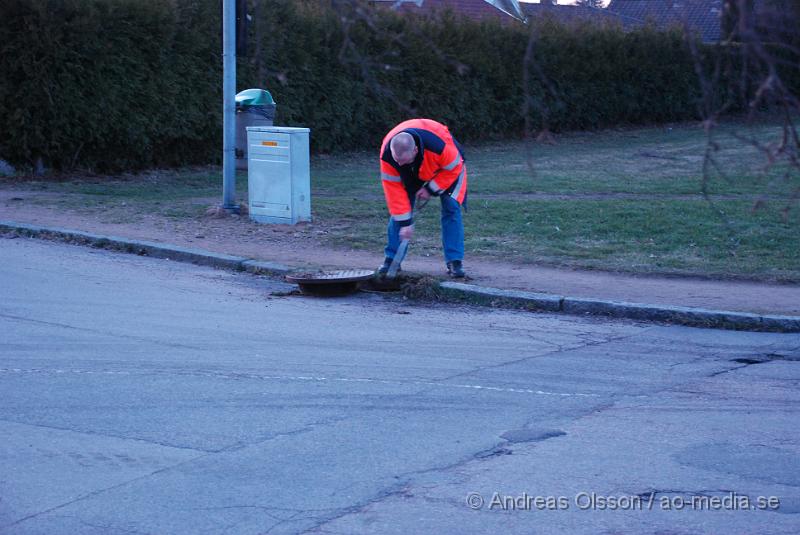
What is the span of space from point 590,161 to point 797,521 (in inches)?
775

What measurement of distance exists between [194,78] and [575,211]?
908cm

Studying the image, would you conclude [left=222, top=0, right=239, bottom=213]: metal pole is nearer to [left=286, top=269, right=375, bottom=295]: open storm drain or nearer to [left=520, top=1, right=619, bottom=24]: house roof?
[left=286, top=269, right=375, bottom=295]: open storm drain

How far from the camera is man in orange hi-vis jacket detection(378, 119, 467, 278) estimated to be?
413 inches

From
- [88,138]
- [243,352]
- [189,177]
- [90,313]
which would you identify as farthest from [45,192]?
[243,352]

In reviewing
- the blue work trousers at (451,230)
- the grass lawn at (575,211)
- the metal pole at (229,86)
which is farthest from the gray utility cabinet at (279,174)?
the blue work trousers at (451,230)

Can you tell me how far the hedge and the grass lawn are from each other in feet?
2.58

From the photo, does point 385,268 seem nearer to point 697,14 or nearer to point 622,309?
point 622,309

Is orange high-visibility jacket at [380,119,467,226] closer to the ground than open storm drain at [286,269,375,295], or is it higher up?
higher up

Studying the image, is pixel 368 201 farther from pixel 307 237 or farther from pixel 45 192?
pixel 45 192

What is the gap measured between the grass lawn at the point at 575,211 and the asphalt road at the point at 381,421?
5.42 feet

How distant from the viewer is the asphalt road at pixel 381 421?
492 cm

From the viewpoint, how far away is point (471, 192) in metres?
17.6

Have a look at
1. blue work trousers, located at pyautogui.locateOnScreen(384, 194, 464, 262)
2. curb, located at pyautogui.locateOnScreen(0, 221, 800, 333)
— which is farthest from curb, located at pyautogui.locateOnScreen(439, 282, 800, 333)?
blue work trousers, located at pyautogui.locateOnScreen(384, 194, 464, 262)

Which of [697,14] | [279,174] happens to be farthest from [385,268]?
[697,14]
